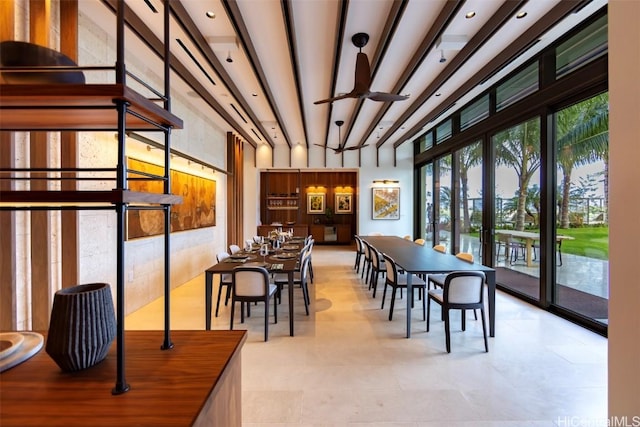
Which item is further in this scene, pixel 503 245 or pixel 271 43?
pixel 503 245

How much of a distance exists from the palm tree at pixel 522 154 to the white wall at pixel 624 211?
4.10m

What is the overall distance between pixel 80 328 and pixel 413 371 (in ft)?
8.73

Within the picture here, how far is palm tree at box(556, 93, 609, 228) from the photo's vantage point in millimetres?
3590

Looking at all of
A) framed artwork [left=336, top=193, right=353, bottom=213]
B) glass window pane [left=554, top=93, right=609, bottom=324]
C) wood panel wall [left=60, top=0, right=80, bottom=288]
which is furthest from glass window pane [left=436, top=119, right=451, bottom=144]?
wood panel wall [left=60, top=0, right=80, bottom=288]

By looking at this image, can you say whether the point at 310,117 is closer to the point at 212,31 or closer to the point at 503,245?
the point at 212,31

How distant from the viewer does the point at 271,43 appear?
4.15 metres

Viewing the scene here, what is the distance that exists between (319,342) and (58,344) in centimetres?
278

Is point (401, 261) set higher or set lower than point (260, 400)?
higher

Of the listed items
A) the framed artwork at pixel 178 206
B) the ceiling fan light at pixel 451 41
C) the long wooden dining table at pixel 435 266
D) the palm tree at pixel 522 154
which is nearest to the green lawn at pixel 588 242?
the palm tree at pixel 522 154

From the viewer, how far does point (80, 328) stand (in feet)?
3.11

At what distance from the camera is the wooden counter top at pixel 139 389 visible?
2.56ft

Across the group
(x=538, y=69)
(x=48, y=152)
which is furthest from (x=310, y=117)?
(x=48, y=152)

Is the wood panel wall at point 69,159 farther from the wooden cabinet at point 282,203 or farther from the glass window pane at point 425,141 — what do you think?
the wooden cabinet at point 282,203

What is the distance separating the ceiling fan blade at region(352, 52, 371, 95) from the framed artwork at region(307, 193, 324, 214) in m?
8.48
